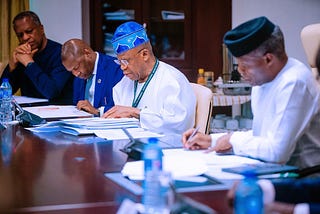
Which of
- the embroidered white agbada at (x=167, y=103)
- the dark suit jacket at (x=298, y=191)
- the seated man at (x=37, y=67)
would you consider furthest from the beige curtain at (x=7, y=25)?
the dark suit jacket at (x=298, y=191)

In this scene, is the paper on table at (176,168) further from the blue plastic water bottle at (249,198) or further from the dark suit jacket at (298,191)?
the blue plastic water bottle at (249,198)

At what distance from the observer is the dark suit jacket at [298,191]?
1.28 metres

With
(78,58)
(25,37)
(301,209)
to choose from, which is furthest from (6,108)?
(301,209)

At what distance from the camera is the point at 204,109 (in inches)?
102

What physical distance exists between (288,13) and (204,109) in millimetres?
3426

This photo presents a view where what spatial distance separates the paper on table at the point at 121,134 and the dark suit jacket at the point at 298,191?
96cm

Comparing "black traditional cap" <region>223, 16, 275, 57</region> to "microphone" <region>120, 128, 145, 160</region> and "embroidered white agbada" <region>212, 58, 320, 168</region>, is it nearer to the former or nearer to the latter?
"embroidered white agbada" <region>212, 58, 320, 168</region>

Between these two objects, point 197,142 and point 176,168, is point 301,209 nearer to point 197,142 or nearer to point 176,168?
point 176,168

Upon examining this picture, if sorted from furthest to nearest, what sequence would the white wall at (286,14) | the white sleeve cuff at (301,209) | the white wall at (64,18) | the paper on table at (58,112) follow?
the white wall at (286,14)
the white wall at (64,18)
the paper on table at (58,112)
the white sleeve cuff at (301,209)

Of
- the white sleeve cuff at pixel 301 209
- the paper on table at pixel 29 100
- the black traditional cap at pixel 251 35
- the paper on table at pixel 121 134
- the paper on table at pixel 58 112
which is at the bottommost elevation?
the paper on table at pixel 29 100

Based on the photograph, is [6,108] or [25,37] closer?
[6,108]

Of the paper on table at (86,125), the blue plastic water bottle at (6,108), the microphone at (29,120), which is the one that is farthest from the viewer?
the blue plastic water bottle at (6,108)

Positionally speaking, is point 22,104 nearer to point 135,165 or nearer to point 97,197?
point 135,165

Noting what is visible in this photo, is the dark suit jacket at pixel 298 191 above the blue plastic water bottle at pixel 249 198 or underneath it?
underneath
